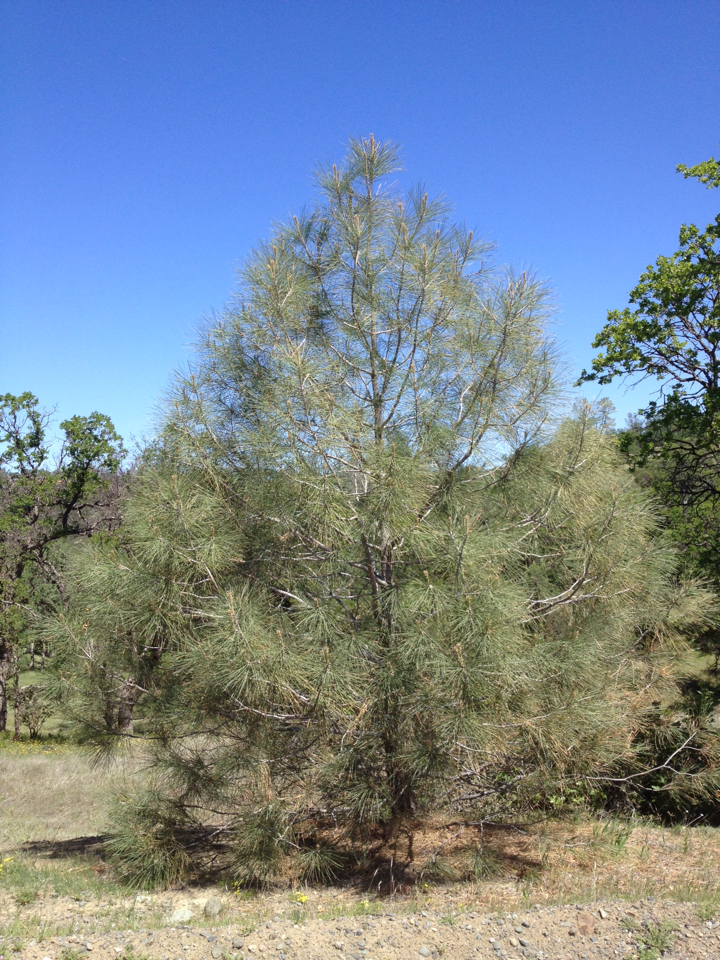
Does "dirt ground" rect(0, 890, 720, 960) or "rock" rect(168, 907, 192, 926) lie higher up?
"dirt ground" rect(0, 890, 720, 960)

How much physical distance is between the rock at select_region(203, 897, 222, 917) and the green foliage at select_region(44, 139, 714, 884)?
41 cm

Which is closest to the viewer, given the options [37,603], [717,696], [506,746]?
[506,746]

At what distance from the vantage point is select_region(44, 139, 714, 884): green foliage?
15.1 ft

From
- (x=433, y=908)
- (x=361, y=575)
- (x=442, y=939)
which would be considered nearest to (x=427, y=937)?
(x=442, y=939)

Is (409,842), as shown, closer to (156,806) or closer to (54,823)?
(156,806)

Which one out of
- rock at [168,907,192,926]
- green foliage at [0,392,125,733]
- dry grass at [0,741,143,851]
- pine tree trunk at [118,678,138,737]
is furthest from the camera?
green foliage at [0,392,125,733]

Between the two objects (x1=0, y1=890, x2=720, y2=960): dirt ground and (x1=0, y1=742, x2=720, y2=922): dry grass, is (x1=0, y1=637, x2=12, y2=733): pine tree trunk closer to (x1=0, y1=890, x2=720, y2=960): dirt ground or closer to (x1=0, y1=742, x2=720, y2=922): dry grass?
(x1=0, y1=742, x2=720, y2=922): dry grass

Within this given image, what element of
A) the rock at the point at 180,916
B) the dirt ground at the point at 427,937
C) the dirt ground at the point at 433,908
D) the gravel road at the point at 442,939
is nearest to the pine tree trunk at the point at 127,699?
the dirt ground at the point at 433,908


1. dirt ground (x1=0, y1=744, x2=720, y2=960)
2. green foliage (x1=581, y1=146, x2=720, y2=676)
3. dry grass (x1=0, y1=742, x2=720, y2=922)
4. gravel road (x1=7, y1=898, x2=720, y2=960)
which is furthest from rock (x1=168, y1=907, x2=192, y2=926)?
green foliage (x1=581, y1=146, x2=720, y2=676)

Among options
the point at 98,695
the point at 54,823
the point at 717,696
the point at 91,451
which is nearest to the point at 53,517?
the point at 91,451

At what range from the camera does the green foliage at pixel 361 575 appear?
4.60 m

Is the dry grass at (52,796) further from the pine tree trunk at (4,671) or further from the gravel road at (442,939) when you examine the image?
the pine tree trunk at (4,671)

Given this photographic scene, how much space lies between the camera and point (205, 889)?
5234mm

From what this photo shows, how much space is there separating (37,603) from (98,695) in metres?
10.8
